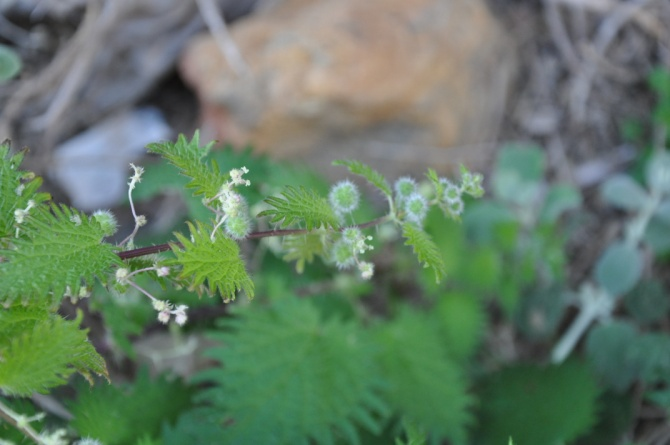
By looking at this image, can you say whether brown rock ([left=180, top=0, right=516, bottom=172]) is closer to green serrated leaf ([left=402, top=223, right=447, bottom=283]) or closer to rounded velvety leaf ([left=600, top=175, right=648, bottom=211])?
rounded velvety leaf ([left=600, top=175, right=648, bottom=211])

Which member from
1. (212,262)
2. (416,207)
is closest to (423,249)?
(416,207)

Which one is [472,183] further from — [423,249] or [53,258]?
[53,258]

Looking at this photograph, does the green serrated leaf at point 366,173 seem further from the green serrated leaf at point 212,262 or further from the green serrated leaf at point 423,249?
the green serrated leaf at point 212,262

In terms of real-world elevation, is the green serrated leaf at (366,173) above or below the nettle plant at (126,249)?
above

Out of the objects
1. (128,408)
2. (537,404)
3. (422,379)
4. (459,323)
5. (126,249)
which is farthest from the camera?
(459,323)

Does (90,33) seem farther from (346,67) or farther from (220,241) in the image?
(220,241)

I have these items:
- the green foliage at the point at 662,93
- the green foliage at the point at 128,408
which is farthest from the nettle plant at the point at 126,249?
the green foliage at the point at 662,93
